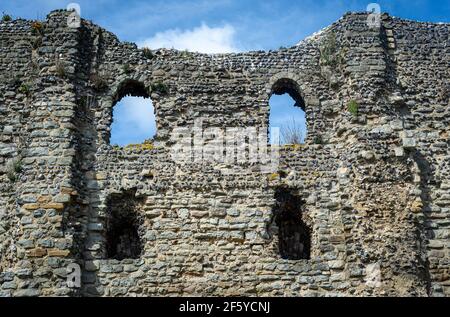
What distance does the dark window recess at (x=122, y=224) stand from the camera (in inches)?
451

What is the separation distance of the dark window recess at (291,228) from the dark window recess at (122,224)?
2612mm

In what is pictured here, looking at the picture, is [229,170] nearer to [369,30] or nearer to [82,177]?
[82,177]

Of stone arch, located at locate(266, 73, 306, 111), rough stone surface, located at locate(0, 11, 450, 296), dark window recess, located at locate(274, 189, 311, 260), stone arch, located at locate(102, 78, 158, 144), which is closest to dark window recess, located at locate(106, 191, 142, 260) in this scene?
rough stone surface, located at locate(0, 11, 450, 296)

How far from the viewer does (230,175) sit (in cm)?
1166

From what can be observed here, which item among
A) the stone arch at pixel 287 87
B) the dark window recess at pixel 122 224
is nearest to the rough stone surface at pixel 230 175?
the stone arch at pixel 287 87

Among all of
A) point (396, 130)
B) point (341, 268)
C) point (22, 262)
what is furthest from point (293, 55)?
point (22, 262)

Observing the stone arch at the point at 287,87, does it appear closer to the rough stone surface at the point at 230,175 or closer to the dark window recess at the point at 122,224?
the rough stone surface at the point at 230,175

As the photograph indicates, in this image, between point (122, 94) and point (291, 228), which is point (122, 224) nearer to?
point (122, 94)

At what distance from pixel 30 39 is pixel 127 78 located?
2.17 m

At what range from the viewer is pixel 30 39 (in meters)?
12.6

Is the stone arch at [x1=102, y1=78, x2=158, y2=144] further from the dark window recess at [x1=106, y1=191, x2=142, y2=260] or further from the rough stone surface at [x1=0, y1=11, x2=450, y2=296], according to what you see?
the dark window recess at [x1=106, y1=191, x2=142, y2=260]

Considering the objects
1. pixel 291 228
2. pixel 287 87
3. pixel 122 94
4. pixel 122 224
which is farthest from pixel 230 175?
pixel 122 94

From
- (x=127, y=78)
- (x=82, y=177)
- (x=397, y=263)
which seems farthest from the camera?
(x=127, y=78)

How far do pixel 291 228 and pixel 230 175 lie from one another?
1540mm
